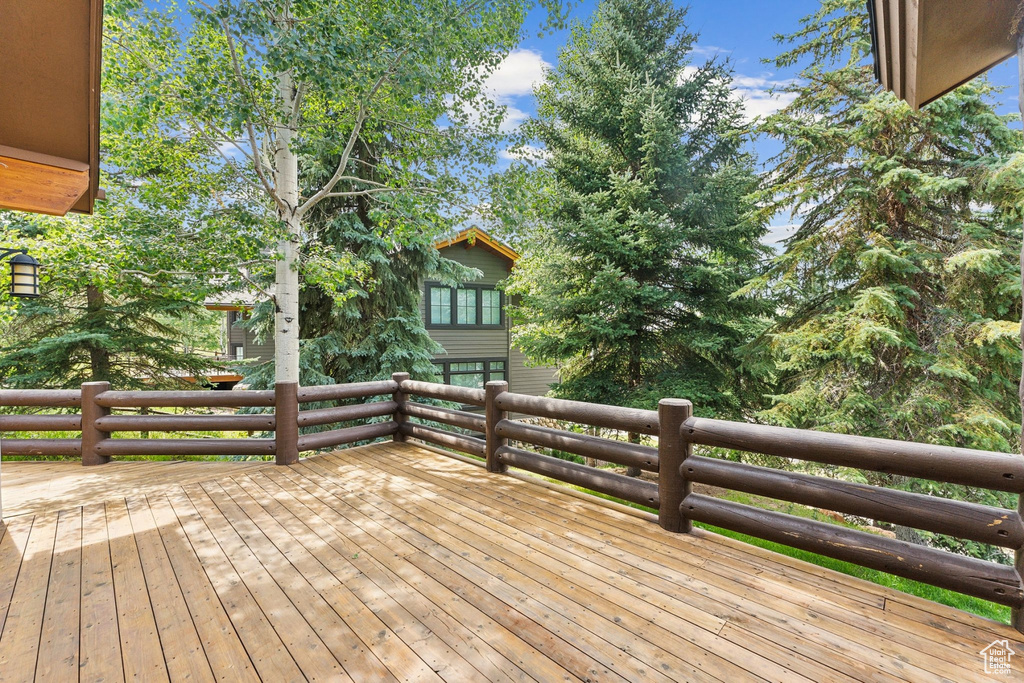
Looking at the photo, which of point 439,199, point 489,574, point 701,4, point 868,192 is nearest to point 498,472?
point 489,574

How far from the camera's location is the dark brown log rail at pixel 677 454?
7.43ft

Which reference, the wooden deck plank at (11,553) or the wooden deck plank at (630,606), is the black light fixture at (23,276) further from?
the wooden deck plank at (630,606)

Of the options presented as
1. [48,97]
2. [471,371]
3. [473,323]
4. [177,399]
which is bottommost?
[471,371]

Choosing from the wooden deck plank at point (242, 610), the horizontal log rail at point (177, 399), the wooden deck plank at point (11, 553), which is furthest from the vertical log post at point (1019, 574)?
the horizontal log rail at point (177, 399)

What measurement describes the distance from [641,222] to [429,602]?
6.46 meters

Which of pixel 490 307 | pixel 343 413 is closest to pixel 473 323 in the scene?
pixel 490 307

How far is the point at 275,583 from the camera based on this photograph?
2572 mm

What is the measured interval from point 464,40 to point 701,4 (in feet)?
15.6

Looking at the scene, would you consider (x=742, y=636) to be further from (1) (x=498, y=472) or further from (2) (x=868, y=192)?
(2) (x=868, y=192)

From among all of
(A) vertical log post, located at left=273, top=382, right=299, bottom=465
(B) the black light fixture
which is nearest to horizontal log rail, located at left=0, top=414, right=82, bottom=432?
(B) the black light fixture

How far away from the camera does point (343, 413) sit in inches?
209

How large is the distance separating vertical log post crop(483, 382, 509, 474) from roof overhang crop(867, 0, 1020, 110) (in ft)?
12.1

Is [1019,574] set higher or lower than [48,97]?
lower

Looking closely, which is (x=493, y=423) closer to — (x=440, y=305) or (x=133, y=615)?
(x=133, y=615)
